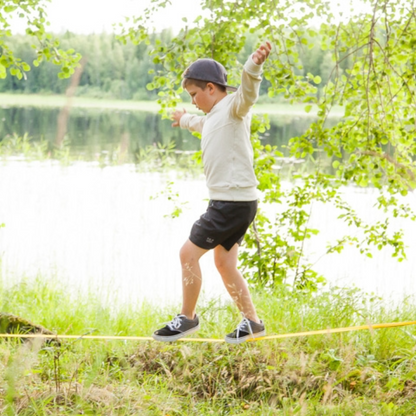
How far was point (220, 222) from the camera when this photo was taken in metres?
2.93

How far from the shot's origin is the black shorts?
115 inches

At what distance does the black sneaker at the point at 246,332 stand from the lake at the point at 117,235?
173cm

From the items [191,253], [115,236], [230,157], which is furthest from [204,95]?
[115,236]

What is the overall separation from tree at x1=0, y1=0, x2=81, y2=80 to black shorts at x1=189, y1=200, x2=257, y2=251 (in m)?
1.78

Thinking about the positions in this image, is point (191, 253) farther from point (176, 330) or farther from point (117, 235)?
point (117, 235)

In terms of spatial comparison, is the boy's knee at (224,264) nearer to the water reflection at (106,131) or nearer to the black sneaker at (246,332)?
the black sneaker at (246,332)

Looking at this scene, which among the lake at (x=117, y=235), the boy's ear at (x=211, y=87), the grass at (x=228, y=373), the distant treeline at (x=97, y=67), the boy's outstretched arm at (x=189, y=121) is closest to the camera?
the distant treeline at (x=97, y=67)

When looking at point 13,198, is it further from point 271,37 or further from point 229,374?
point 229,374

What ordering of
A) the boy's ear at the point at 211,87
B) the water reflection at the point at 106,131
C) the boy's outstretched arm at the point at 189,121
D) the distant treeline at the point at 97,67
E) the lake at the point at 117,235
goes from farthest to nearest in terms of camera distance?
the water reflection at the point at 106,131 < the lake at the point at 117,235 < the boy's outstretched arm at the point at 189,121 < the boy's ear at the point at 211,87 < the distant treeline at the point at 97,67

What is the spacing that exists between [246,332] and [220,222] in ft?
1.86

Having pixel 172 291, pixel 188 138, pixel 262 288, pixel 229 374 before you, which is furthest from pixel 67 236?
pixel 188 138

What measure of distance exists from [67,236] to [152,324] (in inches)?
201

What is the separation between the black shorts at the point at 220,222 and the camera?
2.92 meters

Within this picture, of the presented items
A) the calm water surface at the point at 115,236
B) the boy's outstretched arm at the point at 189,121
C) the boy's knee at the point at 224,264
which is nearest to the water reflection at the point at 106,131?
the calm water surface at the point at 115,236
